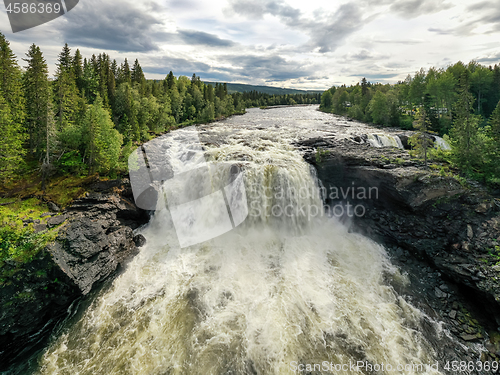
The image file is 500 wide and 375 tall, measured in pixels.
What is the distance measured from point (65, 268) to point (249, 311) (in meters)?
11.6

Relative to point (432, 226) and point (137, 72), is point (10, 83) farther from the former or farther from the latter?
point (137, 72)

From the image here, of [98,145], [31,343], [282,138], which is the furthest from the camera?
[282,138]

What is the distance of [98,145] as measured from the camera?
68.4ft

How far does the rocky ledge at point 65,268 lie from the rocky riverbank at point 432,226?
19905 millimetres

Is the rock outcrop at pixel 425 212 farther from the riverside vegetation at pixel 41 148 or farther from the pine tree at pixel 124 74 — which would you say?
the pine tree at pixel 124 74

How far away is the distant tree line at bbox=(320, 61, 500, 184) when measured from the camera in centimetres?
1873

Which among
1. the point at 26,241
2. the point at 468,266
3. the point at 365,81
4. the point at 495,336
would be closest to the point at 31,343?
the point at 26,241

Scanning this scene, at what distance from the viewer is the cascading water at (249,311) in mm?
10164

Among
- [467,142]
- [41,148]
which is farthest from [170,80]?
[467,142]

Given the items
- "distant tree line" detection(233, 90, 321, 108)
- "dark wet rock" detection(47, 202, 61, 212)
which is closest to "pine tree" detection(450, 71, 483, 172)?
"dark wet rock" detection(47, 202, 61, 212)

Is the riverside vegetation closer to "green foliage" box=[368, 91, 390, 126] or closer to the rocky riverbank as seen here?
the rocky riverbank

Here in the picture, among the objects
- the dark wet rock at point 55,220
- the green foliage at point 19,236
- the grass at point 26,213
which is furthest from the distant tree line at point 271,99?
the green foliage at point 19,236

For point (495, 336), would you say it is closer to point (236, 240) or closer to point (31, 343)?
point (236, 240)

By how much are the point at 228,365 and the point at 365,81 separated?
102m
